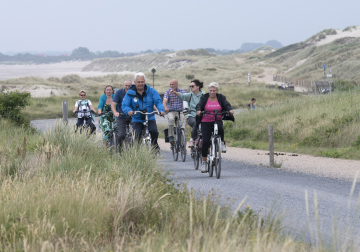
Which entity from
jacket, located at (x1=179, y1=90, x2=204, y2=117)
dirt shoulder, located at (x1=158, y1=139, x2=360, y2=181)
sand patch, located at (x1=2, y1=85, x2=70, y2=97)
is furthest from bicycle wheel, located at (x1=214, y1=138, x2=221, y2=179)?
sand patch, located at (x1=2, y1=85, x2=70, y2=97)

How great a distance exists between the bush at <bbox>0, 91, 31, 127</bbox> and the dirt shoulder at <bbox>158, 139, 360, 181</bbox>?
8422 millimetres

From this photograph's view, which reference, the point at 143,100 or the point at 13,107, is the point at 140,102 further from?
the point at 13,107

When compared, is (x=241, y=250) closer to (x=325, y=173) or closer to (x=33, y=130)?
(x=325, y=173)

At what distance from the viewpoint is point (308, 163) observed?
12.6m

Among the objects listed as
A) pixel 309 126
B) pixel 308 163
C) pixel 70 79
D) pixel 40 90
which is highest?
pixel 70 79

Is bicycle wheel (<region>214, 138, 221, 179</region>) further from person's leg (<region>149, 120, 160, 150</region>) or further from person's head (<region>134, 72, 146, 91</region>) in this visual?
person's head (<region>134, 72, 146, 91</region>)

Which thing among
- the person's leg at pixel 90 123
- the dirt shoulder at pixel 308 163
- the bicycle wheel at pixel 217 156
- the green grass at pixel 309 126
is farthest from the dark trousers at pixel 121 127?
the green grass at pixel 309 126

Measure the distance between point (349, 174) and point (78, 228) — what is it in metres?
7.71

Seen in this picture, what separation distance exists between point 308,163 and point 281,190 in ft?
14.2

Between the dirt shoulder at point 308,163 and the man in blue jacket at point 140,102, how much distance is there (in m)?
3.95

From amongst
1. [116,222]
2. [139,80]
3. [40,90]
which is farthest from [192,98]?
[40,90]

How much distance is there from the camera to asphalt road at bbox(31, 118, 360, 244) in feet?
21.7

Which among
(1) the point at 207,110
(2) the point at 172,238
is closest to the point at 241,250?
(2) the point at 172,238

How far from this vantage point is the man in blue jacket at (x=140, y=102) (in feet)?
31.4
